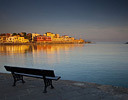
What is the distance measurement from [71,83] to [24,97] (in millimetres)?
1792

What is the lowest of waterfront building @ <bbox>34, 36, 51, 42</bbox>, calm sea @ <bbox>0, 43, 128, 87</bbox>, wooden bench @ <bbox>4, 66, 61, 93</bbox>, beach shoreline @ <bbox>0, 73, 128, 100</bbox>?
calm sea @ <bbox>0, 43, 128, 87</bbox>

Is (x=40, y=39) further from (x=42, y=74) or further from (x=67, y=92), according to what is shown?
(x=67, y=92)

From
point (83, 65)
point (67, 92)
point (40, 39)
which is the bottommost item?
point (83, 65)

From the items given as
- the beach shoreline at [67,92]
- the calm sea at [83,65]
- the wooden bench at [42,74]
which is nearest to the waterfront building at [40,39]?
the calm sea at [83,65]

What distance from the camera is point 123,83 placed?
6.37m

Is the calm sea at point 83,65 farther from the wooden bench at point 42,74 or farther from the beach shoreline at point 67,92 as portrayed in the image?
the wooden bench at point 42,74

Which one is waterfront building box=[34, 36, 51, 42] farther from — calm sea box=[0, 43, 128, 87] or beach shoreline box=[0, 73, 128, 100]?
beach shoreline box=[0, 73, 128, 100]

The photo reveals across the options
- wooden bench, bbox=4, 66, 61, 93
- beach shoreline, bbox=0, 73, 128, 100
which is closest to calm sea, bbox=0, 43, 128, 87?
beach shoreline, bbox=0, 73, 128, 100

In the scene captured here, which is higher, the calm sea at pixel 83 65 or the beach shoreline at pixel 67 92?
the beach shoreline at pixel 67 92

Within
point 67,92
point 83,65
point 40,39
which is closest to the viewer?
point 67,92

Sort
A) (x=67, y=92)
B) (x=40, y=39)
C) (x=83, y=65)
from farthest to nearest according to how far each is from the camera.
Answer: (x=40, y=39)
(x=83, y=65)
(x=67, y=92)

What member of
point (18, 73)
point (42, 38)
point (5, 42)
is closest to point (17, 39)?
point (5, 42)

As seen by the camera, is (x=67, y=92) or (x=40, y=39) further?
(x=40, y=39)

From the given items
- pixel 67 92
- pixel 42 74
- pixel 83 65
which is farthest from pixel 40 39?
pixel 67 92
